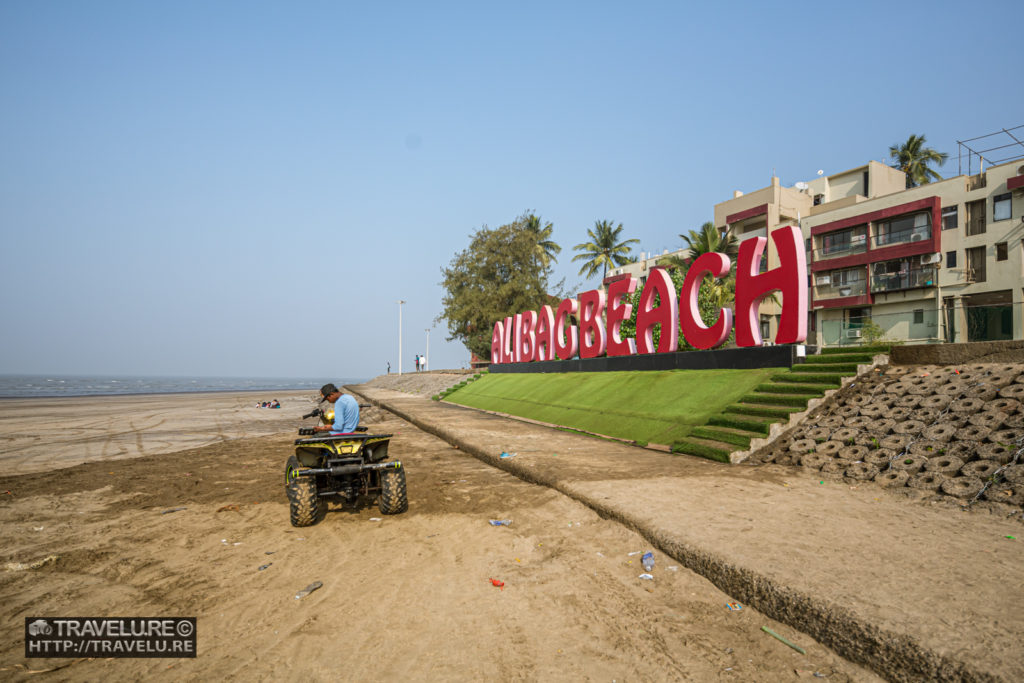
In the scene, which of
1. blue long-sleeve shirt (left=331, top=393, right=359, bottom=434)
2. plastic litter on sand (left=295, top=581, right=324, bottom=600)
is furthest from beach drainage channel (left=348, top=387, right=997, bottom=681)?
blue long-sleeve shirt (left=331, top=393, right=359, bottom=434)

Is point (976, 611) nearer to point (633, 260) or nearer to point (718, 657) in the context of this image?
point (718, 657)

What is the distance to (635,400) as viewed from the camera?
15359 mm

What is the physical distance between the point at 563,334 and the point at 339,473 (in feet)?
63.0

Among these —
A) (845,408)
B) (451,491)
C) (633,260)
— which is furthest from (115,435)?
(633,260)

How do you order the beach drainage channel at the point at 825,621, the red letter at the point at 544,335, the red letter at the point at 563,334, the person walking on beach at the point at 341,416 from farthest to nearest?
1. the red letter at the point at 544,335
2. the red letter at the point at 563,334
3. the person walking on beach at the point at 341,416
4. the beach drainage channel at the point at 825,621

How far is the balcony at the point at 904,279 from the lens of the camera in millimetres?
29469

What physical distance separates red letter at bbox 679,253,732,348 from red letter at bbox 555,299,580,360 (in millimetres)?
7130

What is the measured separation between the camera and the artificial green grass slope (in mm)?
12484

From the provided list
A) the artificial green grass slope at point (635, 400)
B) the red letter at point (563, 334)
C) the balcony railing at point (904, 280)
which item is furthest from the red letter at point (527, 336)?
the balcony railing at point (904, 280)

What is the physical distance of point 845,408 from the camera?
33.0 ft

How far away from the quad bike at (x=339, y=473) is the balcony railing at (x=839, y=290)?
36000 millimetres

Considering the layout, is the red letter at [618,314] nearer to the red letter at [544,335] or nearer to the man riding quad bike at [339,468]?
the red letter at [544,335]

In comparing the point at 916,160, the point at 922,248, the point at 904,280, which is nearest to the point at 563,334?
the point at 904,280

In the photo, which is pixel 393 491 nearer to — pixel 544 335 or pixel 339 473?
pixel 339 473
